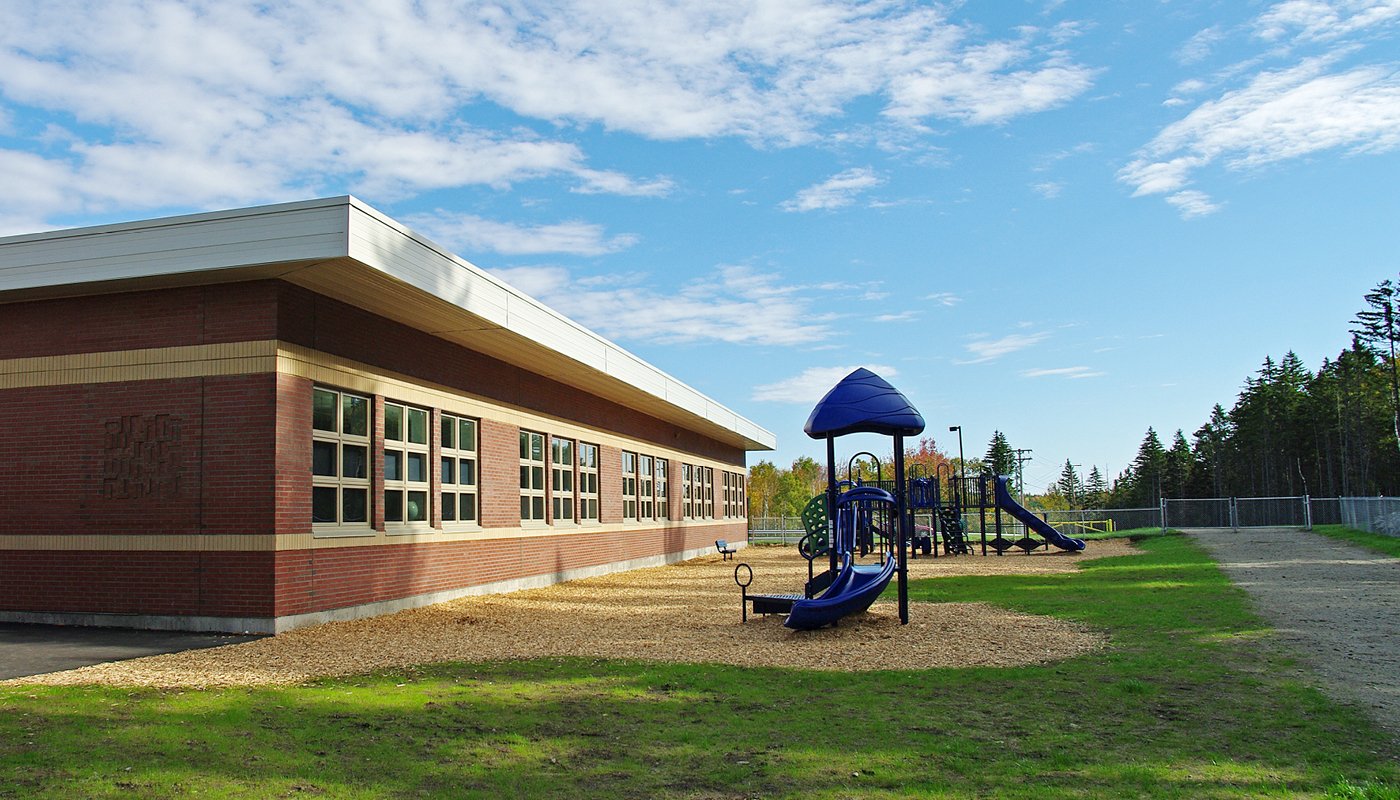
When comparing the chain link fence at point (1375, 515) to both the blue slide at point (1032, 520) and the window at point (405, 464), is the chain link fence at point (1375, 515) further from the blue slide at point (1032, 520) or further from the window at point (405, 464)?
the window at point (405, 464)

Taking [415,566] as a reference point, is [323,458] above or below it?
above

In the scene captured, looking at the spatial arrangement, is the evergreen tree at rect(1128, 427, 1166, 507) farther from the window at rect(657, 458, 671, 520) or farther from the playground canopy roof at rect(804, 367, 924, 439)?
the playground canopy roof at rect(804, 367, 924, 439)

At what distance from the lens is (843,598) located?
1295cm

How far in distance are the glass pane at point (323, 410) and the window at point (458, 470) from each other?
3.30 metres

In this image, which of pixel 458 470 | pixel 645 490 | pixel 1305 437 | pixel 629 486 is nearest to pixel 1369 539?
pixel 645 490

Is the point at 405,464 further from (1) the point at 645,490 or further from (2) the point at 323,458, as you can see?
(1) the point at 645,490

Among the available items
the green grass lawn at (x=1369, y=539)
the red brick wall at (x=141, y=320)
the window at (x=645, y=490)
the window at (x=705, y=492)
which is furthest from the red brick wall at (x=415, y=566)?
the green grass lawn at (x=1369, y=539)

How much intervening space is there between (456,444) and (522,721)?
11.0 metres

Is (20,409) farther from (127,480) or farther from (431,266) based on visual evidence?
(431,266)

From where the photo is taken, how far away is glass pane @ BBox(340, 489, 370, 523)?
14719mm

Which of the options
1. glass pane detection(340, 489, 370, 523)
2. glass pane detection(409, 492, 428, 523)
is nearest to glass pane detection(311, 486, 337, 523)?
glass pane detection(340, 489, 370, 523)

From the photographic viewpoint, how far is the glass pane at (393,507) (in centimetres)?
1595

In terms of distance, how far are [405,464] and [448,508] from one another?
1.77 m

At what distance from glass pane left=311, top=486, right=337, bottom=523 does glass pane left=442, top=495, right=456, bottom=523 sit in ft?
10.8
